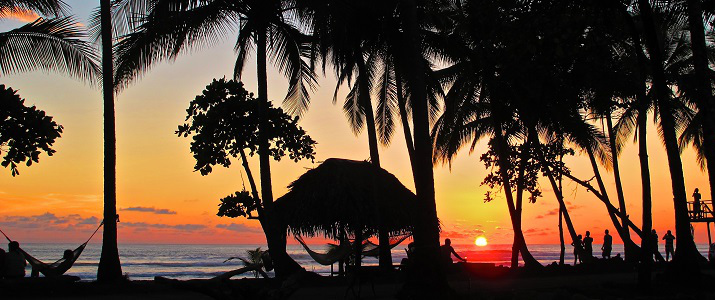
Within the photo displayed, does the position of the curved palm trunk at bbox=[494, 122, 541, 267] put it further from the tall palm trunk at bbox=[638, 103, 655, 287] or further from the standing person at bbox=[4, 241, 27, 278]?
the standing person at bbox=[4, 241, 27, 278]

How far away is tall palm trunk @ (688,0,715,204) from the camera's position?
11320 mm

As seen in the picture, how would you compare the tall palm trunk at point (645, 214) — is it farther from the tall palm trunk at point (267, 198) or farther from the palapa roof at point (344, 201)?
the tall palm trunk at point (267, 198)

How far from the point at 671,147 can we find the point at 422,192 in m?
6.43

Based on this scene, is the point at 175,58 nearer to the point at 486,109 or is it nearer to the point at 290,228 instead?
the point at 290,228

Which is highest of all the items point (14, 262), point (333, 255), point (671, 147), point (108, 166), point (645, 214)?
point (671, 147)

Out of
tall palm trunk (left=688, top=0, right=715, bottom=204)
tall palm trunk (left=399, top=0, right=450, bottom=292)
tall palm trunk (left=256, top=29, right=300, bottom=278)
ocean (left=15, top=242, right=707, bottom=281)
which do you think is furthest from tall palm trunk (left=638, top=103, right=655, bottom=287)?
ocean (left=15, top=242, right=707, bottom=281)

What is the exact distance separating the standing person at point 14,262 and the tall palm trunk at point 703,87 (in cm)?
1320

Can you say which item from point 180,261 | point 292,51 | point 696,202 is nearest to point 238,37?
point 292,51

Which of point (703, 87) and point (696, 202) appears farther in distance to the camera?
point (696, 202)

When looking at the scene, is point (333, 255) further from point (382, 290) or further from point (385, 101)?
point (385, 101)

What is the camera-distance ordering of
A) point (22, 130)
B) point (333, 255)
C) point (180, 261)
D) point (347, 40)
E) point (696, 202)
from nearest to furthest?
1. point (22, 130)
2. point (333, 255)
3. point (347, 40)
4. point (696, 202)
5. point (180, 261)

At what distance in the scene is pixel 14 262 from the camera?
46.0 ft

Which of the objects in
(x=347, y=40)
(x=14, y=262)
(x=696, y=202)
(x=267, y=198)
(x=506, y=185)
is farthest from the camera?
(x=696, y=202)

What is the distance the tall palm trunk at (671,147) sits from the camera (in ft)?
44.4
